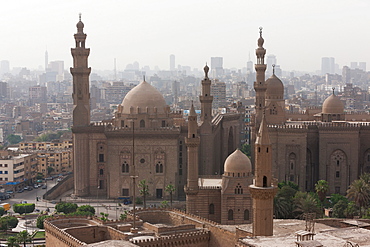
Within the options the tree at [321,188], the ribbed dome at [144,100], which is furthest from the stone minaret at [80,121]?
the tree at [321,188]

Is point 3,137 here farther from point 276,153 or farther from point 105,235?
point 105,235

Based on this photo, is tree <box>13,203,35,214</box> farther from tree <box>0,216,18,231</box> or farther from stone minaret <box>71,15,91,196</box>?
stone minaret <box>71,15,91,196</box>

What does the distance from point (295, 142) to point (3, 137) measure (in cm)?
8280

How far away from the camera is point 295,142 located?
2092 inches

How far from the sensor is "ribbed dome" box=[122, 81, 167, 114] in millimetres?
56250

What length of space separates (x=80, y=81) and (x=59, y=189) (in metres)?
8.78

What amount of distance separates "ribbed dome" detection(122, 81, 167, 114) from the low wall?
815cm

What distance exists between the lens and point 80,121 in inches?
2183

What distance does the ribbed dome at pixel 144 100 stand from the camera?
56250 millimetres

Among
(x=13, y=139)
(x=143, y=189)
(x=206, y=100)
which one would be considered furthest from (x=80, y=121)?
(x=13, y=139)

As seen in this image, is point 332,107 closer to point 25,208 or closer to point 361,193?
point 361,193

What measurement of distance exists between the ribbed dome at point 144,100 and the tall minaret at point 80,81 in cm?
314

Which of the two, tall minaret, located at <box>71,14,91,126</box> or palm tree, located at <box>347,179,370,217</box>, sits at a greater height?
tall minaret, located at <box>71,14,91,126</box>

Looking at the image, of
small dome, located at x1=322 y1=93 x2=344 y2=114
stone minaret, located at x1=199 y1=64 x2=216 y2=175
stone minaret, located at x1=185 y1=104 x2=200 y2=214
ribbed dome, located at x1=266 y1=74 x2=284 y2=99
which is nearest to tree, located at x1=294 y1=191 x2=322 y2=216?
stone minaret, located at x1=185 y1=104 x2=200 y2=214
